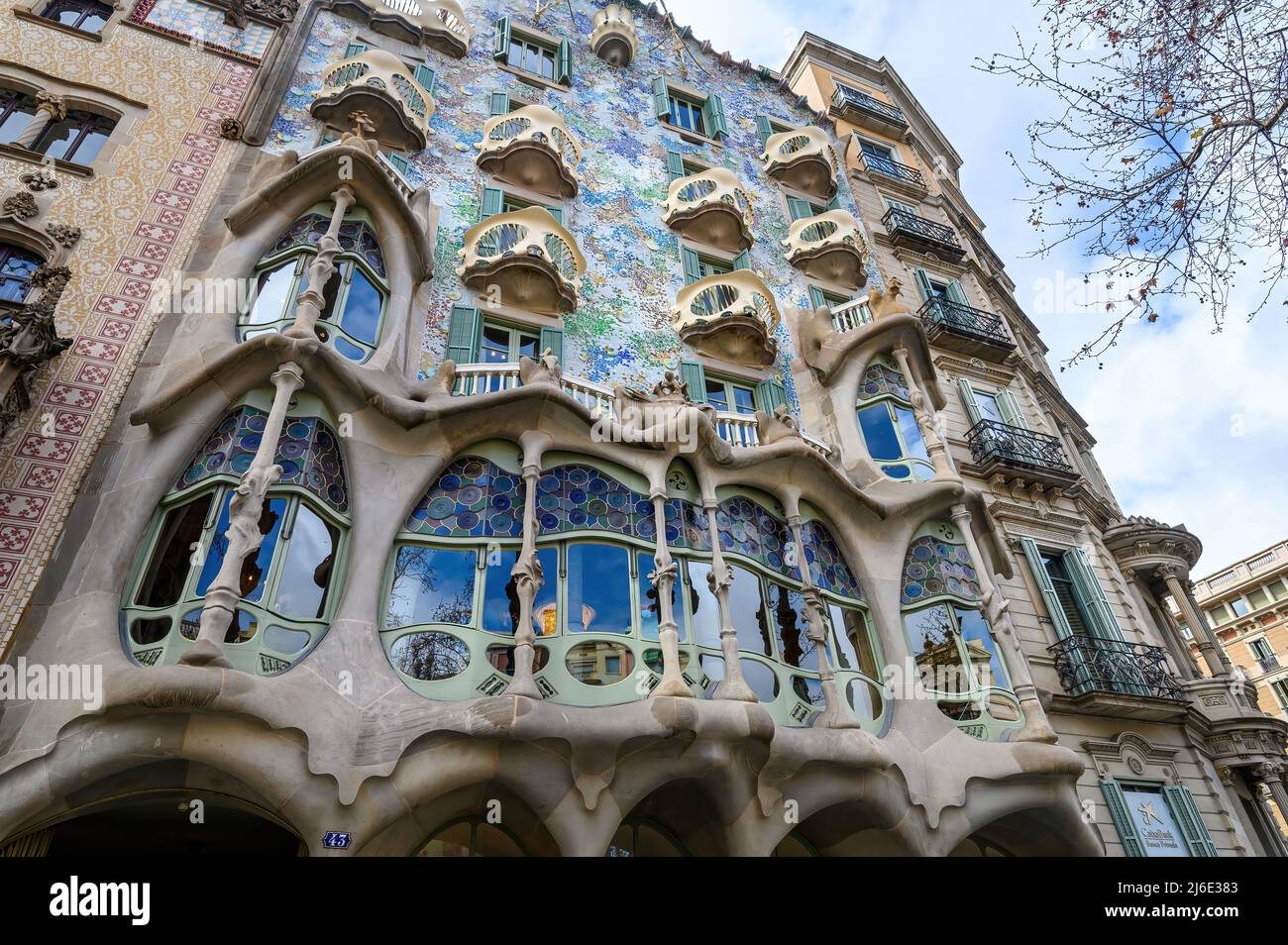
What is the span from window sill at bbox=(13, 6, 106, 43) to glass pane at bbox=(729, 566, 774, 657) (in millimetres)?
14378

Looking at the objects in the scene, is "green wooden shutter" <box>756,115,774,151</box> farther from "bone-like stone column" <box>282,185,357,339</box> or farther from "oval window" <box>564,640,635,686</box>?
"oval window" <box>564,640,635,686</box>

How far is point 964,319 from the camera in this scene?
61.1 feet

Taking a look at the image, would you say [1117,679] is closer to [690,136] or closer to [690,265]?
[690,265]

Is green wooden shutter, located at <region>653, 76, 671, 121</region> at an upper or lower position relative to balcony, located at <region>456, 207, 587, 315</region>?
upper

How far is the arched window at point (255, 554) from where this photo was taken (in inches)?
323

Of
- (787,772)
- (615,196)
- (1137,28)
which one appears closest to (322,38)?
(615,196)

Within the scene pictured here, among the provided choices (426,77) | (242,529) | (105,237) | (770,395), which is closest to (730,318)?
(770,395)

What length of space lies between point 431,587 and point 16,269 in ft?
24.6

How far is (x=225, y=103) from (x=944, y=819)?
53.2 feet

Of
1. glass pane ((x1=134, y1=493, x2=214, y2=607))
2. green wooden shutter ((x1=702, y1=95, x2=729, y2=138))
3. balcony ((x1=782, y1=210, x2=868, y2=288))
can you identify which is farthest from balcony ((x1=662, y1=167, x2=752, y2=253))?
glass pane ((x1=134, y1=493, x2=214, y2=607))

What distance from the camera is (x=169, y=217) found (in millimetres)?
11914

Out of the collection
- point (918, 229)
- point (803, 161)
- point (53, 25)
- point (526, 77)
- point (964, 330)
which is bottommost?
point (964, 330)

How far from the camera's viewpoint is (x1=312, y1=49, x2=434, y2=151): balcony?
14609mm

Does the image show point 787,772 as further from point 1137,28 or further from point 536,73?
point 536,73
